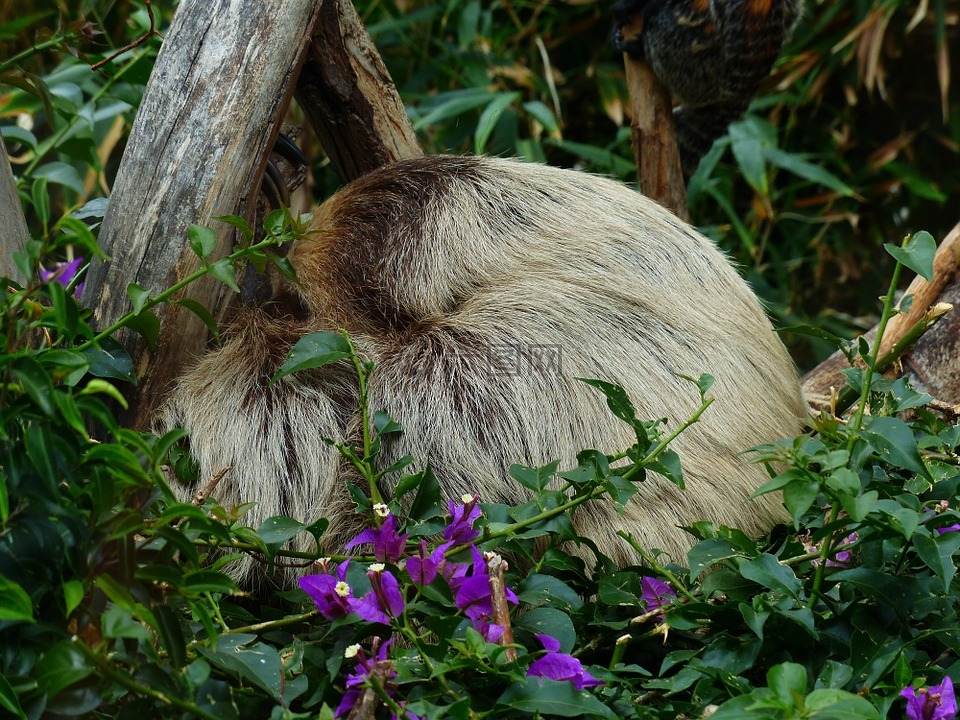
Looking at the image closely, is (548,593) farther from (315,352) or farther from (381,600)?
(315,352)

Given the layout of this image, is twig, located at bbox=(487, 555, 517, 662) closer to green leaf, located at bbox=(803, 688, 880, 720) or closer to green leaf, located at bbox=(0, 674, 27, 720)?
green leaf, located at bbox=(803, 688, 880, 720)

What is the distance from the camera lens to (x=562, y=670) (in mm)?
864

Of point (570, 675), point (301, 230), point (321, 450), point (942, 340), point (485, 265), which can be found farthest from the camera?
point (942, 340)

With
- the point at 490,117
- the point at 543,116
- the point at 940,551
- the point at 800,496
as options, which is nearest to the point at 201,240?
the point at 800,496

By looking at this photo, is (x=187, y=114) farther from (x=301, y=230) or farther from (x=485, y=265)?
(x=485, y=265)

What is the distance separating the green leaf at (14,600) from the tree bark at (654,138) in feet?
4.44

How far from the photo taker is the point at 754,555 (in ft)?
3.11

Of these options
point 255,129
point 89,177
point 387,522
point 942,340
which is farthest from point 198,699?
point 89,177

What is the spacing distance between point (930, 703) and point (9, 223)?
43.3 inches

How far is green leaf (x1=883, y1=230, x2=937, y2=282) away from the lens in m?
0.92

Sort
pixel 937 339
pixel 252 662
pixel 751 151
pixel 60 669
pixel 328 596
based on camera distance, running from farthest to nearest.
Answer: pixel 751 151 → pixel 937 339 → pixel 328 596 → pixel 252 662 → pixel 60 669

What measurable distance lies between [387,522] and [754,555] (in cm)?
35

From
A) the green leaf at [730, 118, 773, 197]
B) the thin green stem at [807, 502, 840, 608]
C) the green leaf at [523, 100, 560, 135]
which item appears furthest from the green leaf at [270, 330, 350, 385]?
the green leaf at [730, 118, 773, 197]

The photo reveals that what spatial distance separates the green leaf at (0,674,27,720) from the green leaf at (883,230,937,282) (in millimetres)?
821
